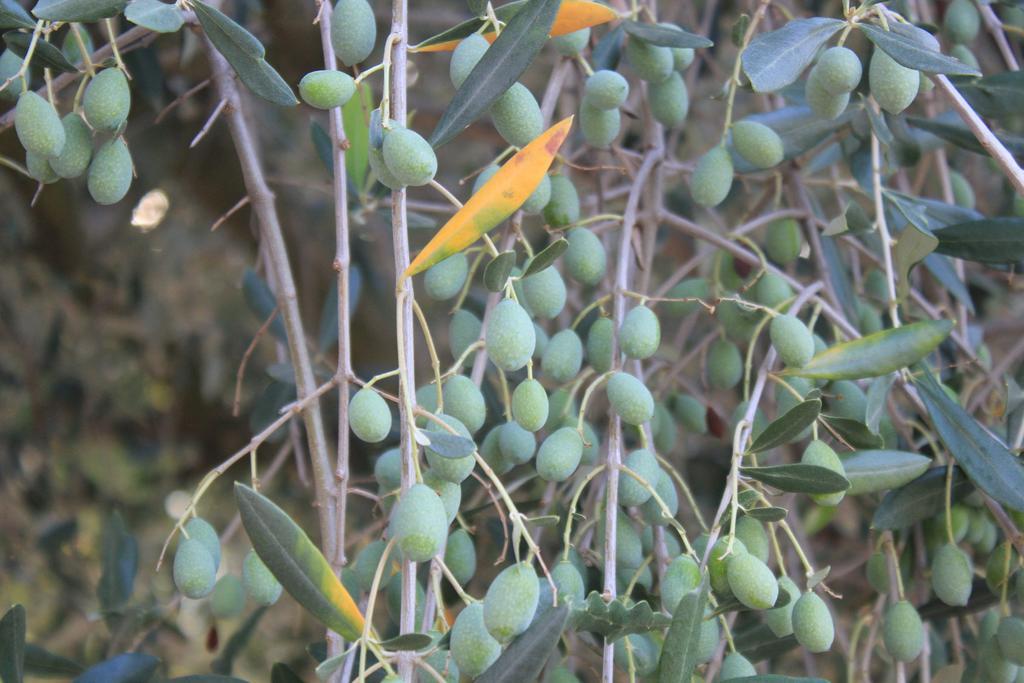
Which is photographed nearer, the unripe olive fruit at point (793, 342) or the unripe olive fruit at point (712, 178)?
the unripe olive fruit at point (793, 342)

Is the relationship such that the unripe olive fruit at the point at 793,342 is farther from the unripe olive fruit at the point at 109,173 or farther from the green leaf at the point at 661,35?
the unripe olive fruit at the point at 109,173

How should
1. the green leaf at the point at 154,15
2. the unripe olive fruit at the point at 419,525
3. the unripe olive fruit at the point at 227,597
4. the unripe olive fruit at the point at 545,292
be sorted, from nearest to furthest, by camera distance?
1. the unripe olive fruit at the point at 419,525
2. the green leaf at the point at 154,15
3. the unripe olive fruit at the point at 545,292
4. the unripe olive fruit at the point at 227,597

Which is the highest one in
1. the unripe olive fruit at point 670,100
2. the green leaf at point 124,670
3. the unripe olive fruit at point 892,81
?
the unripe olive fruit at point 892,81

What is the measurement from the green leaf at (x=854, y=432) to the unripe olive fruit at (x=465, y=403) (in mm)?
289

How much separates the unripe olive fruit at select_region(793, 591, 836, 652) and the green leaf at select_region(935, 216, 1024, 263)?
14.2 inches

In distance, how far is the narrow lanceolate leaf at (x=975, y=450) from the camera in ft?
2.70

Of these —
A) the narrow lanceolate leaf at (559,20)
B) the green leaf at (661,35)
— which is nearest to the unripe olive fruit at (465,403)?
the narrow lanceolate leaf at (559,20)

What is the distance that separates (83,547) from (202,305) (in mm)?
644

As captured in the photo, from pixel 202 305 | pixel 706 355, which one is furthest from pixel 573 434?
pixel 202 305

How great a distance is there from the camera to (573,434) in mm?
786

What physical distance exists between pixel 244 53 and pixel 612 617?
46 centimetres

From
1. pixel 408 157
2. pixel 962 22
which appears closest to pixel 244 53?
pixel 408 157

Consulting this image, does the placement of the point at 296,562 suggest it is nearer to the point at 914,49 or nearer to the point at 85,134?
the point at 85,134

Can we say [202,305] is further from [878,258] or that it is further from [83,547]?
[878,258]
